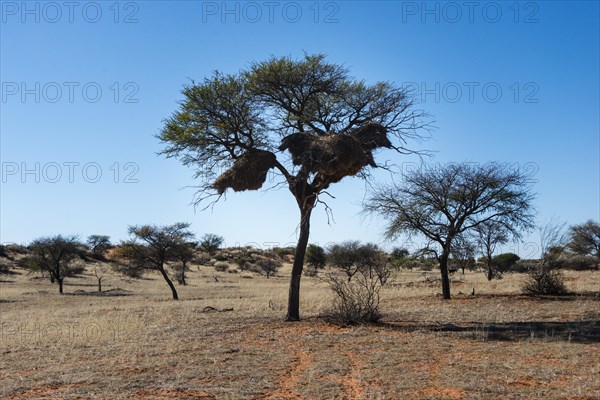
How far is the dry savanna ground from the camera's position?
8.37 meters

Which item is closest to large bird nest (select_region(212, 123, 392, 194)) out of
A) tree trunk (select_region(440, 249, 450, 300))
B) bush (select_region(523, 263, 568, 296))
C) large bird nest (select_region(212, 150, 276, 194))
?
large bird nest (select_region(212, 150, 276, 194))

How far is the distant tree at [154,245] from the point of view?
39.7 metres

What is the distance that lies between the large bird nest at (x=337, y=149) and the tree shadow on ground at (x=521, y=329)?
5.05 metres

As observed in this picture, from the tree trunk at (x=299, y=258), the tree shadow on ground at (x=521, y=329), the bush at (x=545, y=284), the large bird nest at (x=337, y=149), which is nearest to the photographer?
the tree shadow on ground at (x=521, y=329)

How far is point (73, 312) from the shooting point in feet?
88.7

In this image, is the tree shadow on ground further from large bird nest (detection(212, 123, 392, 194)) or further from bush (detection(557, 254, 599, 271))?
bush (detection(557, 254, 599, 271))

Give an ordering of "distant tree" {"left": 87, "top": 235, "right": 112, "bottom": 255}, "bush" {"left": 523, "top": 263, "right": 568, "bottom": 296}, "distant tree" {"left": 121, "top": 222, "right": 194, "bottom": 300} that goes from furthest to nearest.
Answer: "distant tree" {"left": 87, "top": 235, "right": 112, "bottom": 255}, "distant tree" {"left": 121, "top": 222, "right": 194, "bottom": 300}, "bush" {"left": 523, "top": 263, "right": 568, "bottom": 296}

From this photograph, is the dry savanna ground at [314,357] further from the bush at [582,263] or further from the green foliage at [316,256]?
the green foliage at [316,256]

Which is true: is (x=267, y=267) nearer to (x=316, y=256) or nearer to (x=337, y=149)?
(x=316, y=256)

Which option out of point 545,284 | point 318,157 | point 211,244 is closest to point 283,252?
point 211,244

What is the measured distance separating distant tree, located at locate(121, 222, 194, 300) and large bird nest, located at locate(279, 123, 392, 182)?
24255 mm

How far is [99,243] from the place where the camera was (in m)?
94.4

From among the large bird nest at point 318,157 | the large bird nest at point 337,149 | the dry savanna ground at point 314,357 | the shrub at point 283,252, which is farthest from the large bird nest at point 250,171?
the shrub at point 283,252

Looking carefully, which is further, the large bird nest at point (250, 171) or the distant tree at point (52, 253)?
the distant tree at point (52, 253)
